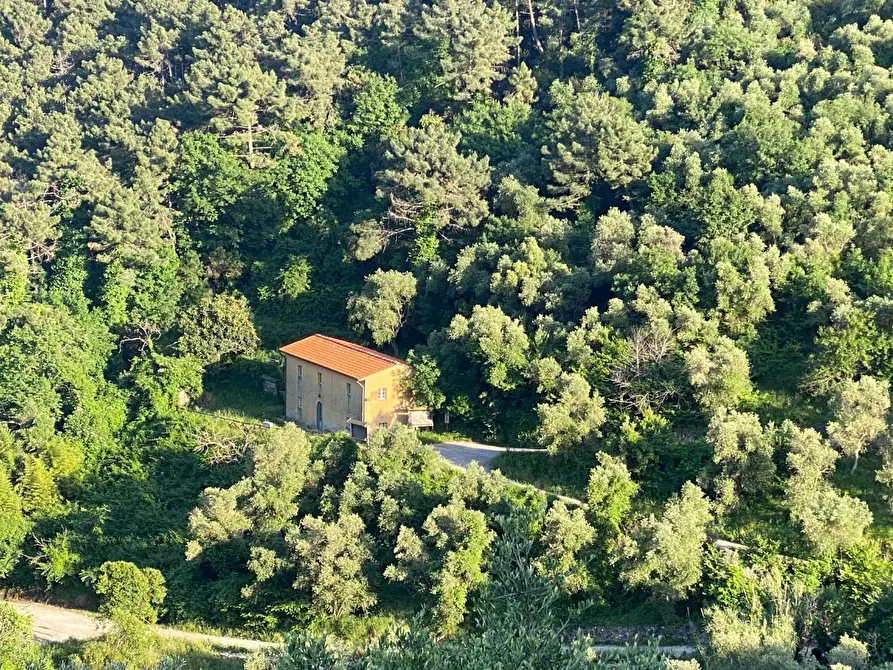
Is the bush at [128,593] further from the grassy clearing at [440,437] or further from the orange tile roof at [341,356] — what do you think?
the grassy clearing at [440,437]

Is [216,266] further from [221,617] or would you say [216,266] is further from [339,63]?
[221,617]

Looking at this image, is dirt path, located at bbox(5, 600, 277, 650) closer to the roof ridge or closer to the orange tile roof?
the orange tile roof

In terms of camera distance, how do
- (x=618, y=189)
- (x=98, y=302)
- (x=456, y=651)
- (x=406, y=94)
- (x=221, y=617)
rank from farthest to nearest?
(x=406, y=94) < (x=98, y=302) < (x=618, y=189) < (x=221, y=617) < (x=456, y=651)

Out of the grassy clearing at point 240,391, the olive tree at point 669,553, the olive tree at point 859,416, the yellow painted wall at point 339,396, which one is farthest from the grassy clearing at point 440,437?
the olive tree at point 859,416

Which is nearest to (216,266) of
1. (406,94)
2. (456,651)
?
(406,94)

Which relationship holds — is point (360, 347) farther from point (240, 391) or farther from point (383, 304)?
point (240, 391)

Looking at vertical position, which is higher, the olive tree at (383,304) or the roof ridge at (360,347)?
the olive tree at (383,304)

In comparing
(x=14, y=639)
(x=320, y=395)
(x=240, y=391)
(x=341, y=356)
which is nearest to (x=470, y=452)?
(x=341, y=356)
